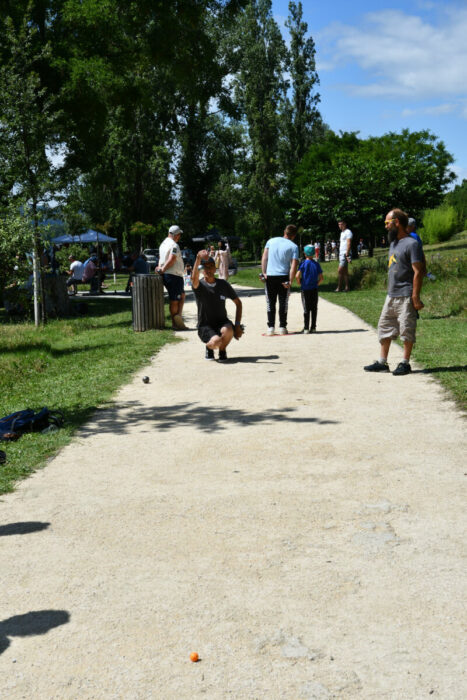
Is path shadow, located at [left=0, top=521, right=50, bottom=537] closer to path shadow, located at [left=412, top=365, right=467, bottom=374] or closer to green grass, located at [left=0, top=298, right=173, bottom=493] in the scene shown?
green grass, located at [left=0, top=298, right=173, bottom=493]

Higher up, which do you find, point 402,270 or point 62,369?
point 402,270

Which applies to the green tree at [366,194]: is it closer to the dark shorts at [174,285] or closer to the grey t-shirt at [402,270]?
the dark shorts at [174,285]

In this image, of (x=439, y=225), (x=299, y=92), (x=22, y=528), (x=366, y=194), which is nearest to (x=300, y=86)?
(x=299, y=92)

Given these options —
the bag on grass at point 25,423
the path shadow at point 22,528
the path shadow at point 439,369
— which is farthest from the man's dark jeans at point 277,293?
the path shadow at point 22,528

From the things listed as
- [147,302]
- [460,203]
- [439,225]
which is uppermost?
[460,203]

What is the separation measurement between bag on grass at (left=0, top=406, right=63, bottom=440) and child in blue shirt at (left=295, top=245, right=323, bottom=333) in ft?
21.4

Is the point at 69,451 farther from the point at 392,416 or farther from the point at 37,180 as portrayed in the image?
the point at 37,180

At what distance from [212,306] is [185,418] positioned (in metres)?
3.46

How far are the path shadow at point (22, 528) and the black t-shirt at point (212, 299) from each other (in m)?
6.21

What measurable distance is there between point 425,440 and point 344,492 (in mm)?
1463

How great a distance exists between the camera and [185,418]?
23.5 feet

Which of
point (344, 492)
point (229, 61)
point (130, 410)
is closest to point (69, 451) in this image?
point (130, 410)

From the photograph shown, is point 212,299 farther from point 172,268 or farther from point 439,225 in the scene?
point 439,225

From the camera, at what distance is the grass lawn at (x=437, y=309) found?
9.01 meters
